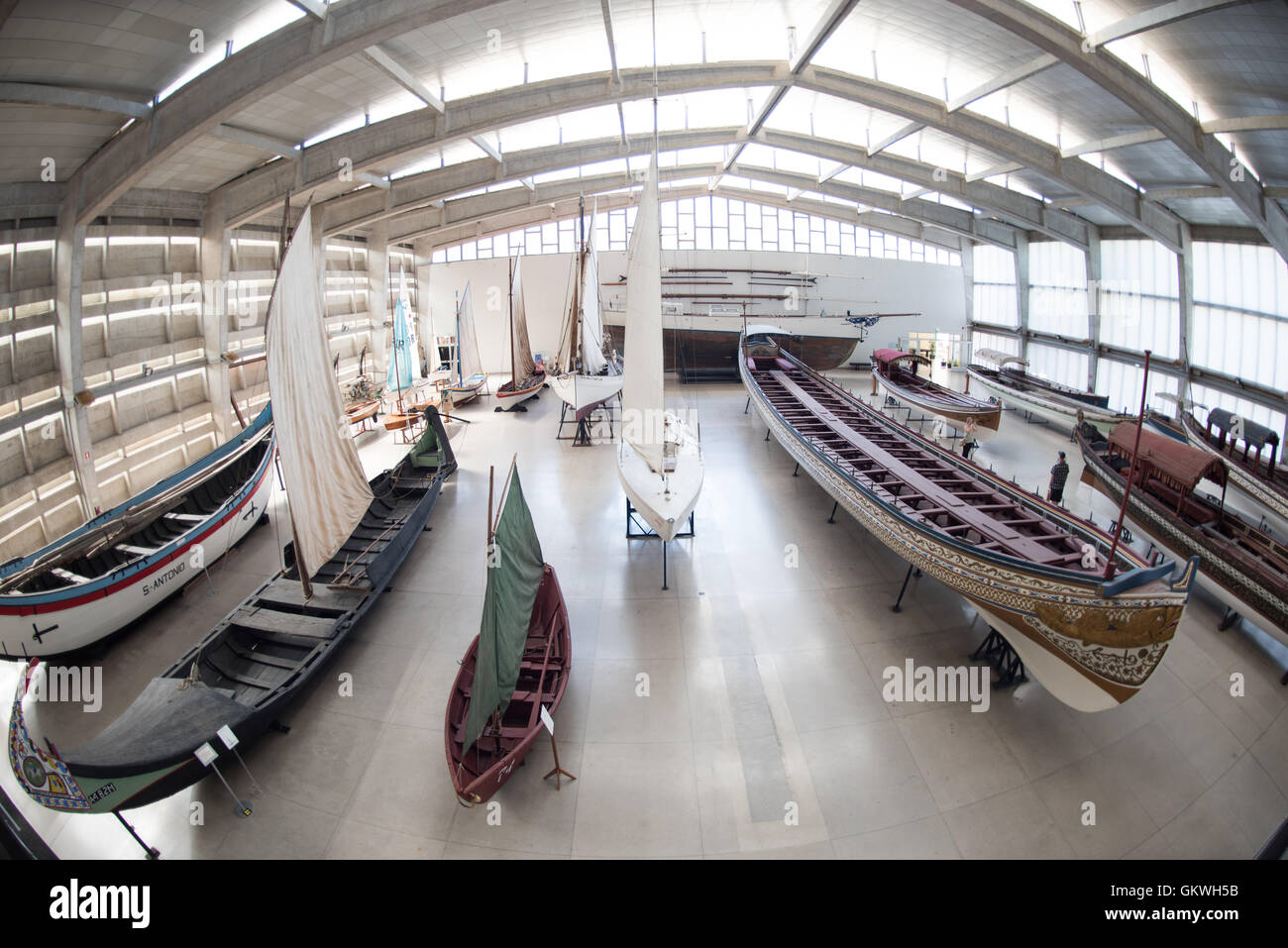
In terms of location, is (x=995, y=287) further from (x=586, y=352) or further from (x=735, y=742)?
(x=735, y=742)

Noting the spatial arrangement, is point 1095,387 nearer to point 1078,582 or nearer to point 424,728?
point 1078,582

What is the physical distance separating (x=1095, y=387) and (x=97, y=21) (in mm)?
24700

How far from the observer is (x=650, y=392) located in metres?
7.86

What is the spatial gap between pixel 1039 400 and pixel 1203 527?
341 inches

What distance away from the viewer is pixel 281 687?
5.45 m

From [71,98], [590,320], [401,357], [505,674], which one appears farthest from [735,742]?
[401,357]

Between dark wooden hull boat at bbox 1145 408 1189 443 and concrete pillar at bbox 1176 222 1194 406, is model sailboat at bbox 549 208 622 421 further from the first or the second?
concrete pillar at bbox 1176 222 1194 406

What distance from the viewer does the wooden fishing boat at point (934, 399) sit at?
42.6 ft

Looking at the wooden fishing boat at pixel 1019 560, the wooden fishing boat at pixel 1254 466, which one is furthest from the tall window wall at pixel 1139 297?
the wooden fishing boat at pixel 1019 560

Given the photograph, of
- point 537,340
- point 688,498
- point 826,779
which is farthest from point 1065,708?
point 537,340

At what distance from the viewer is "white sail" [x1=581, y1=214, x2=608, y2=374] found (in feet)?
49.1

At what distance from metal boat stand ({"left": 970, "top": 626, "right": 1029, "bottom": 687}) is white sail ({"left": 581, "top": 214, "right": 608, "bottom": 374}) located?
1124 centimetres

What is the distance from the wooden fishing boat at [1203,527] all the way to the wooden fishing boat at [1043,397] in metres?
3.98

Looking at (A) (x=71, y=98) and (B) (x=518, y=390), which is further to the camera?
(B) (x=518, y=390)
